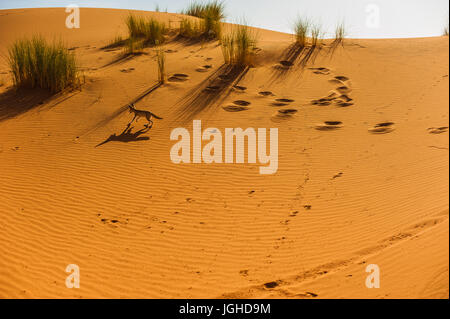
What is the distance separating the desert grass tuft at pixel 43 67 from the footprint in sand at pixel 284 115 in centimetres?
448

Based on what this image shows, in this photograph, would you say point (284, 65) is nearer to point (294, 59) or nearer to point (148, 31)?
point (294, 59)

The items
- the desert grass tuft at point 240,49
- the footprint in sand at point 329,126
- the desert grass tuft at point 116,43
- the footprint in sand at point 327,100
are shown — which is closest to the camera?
the footprint in sand at point 329,126

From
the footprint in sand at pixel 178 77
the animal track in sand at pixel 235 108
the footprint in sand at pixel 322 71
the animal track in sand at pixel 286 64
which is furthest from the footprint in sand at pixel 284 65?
the animal track in sand at pixel 235 108

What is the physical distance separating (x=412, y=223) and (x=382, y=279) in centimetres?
102

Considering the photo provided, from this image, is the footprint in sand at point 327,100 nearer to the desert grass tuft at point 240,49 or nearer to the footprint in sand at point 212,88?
the footprint in sand at point 212,88

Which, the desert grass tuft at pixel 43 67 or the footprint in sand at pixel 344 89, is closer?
the footprint in sand at pixel 344 89

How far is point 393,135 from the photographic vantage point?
20.2 ft

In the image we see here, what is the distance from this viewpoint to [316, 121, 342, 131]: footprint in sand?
672cm

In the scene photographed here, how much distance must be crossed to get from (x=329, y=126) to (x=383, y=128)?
855 millimetres

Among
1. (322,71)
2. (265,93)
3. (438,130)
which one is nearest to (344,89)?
(322,71)

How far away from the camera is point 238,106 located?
25.4ft

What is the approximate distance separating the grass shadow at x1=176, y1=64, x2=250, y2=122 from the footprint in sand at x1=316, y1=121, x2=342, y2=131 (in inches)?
85.9

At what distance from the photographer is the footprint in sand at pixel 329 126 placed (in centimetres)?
672
